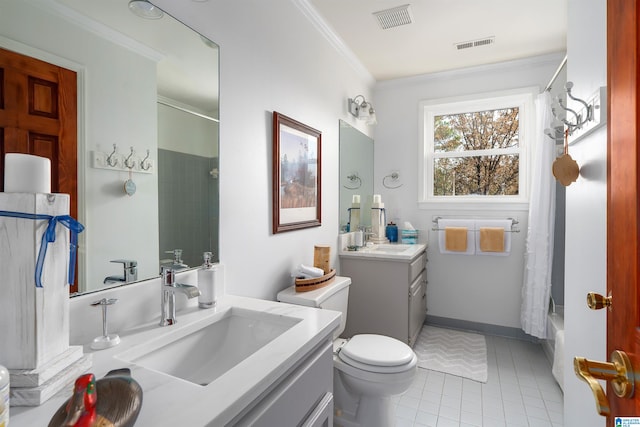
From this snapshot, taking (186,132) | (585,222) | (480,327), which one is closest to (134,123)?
(186,132)

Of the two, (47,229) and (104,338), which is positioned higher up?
(47,229)

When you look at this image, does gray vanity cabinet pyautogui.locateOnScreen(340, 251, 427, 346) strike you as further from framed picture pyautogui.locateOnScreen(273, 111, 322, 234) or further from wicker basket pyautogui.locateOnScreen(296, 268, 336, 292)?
wicker basket pyautogui.locateOnScreen(296, 268, 336, 292)

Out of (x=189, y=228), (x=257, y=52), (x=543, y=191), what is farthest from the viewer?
(x=543, y=191)

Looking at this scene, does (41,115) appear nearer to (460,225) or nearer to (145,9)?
(145,9)

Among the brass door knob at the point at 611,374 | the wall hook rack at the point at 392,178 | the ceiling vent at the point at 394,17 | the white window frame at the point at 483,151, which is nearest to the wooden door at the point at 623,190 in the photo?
the brass door knob at the point at 611,374

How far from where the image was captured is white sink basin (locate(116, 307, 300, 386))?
0.96 metres

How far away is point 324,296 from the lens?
1.79 metres

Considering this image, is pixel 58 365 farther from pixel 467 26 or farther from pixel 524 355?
pixel 524 355

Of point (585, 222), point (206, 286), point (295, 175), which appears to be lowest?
point (206, 286)

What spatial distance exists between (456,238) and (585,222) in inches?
76.8

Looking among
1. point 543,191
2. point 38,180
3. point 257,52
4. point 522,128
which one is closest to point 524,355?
point 543,191

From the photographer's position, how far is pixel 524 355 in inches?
107

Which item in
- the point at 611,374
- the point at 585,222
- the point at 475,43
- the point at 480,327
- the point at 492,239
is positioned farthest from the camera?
the point at 480,327

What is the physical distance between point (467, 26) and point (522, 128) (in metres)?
1.21
